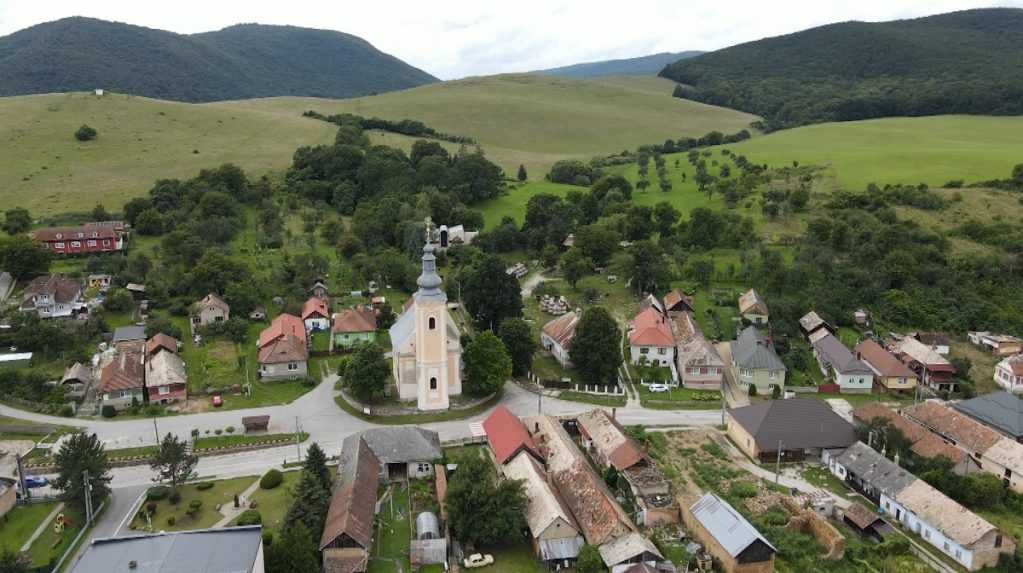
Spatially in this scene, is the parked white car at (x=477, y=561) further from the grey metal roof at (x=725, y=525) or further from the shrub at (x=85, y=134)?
the shrub at (x=85, y=134)

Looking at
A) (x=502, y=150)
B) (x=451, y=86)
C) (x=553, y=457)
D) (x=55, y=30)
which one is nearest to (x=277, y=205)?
(x=502, y=150)

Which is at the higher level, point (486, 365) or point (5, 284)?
point (5, 284)

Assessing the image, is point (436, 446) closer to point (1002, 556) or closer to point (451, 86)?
point (1002, 556)

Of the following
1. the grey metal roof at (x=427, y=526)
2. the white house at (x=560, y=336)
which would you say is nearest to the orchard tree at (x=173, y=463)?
the grey metal roof at (x=427, y=526)

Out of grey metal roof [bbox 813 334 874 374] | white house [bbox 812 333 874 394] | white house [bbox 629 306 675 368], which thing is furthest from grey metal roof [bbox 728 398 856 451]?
white house [bbox 629 306 675 368]

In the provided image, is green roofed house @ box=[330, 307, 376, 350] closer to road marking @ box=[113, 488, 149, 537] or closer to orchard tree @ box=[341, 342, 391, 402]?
orchard tree @ box=[341, 342, 391, 402]

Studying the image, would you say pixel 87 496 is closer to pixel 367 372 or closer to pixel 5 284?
pixel 367 372

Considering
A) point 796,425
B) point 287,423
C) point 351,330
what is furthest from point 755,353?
point 287,423

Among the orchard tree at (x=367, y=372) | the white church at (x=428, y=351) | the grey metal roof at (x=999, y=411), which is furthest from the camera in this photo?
the orchard tree at (x=367, y=372)
